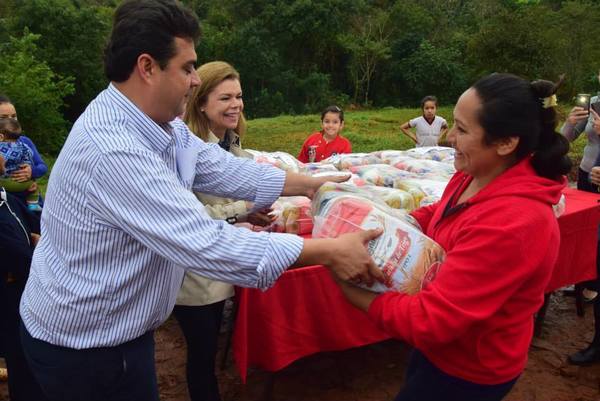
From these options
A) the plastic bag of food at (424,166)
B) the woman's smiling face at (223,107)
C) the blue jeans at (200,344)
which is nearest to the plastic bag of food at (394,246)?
the blue jeans at (200,344)

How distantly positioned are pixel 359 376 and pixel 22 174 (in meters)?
3.00

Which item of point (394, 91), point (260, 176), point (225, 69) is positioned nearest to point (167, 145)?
point (260, 176)

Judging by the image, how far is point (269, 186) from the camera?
222cm

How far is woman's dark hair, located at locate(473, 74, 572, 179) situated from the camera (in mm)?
1529

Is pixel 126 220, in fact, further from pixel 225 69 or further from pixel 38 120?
pixel 38 120

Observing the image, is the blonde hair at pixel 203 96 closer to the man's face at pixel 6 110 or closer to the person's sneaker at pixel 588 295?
the man's face at pixel 6 110

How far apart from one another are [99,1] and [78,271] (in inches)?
1249

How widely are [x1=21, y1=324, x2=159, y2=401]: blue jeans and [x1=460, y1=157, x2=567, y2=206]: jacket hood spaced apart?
1.20 m

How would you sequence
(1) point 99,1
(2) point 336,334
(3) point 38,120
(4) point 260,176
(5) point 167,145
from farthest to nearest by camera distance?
(1) point 99,1 → (3) point 38,120 → (2) point 336,334 → (4) point 260,176 → (5) point 167,145

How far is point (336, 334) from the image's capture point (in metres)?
2.83

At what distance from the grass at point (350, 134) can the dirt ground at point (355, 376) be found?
7927mm

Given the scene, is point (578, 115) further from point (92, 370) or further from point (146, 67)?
point (92, 370)

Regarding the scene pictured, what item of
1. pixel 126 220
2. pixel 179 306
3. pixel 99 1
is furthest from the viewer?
pixel 99 1

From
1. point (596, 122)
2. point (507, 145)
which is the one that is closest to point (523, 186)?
point (507, 145)
